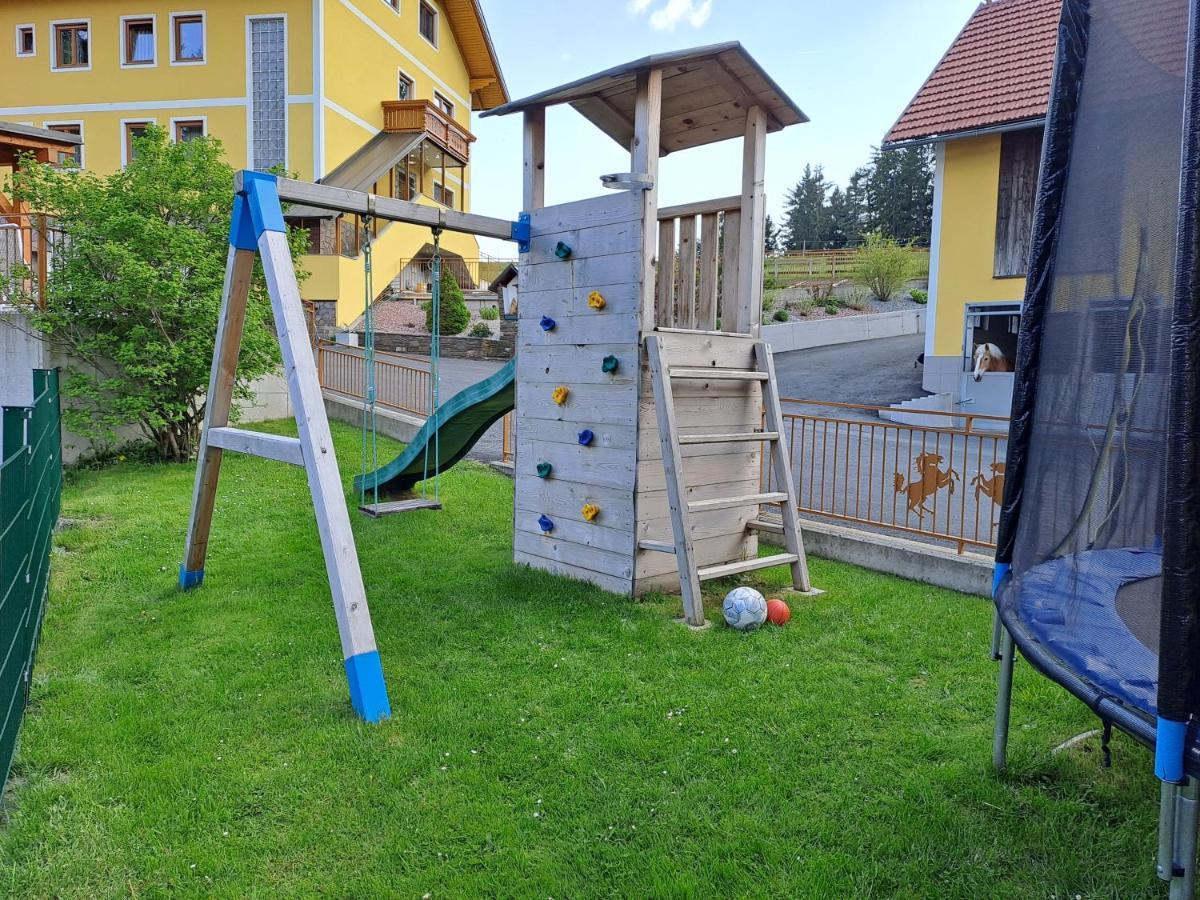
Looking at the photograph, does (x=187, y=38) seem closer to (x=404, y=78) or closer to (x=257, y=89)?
(x=257, y=89)

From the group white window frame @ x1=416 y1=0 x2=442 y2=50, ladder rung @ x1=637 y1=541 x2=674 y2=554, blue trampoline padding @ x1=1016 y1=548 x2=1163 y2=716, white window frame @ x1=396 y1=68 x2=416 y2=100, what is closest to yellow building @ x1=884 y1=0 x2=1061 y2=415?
ladder rung @ x1=637 y1=541 x2=674 y2=554

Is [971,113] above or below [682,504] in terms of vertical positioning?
above

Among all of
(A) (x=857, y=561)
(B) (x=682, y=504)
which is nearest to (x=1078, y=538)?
(B) (x=682, y=504)

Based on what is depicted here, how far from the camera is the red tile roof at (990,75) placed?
13.6m

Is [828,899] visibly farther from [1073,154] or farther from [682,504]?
[682,504]

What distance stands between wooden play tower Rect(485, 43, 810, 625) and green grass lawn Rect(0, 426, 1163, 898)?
49 cm

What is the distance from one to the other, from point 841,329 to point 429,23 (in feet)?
53.0

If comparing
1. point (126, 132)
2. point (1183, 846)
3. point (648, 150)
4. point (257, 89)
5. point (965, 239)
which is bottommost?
point (1183, 846)

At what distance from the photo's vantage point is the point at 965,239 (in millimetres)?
14734

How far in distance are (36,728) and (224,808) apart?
111 cm

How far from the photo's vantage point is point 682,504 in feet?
15.4

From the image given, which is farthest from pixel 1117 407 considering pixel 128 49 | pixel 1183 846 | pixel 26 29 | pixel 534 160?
pixel 26 29

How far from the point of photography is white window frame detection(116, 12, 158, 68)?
2233cm

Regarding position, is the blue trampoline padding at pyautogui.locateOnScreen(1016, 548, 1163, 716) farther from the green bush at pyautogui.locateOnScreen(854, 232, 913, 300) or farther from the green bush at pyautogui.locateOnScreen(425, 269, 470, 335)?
the green bush at pyautogui.locateOnScreen(854, 232, 913, 300)
